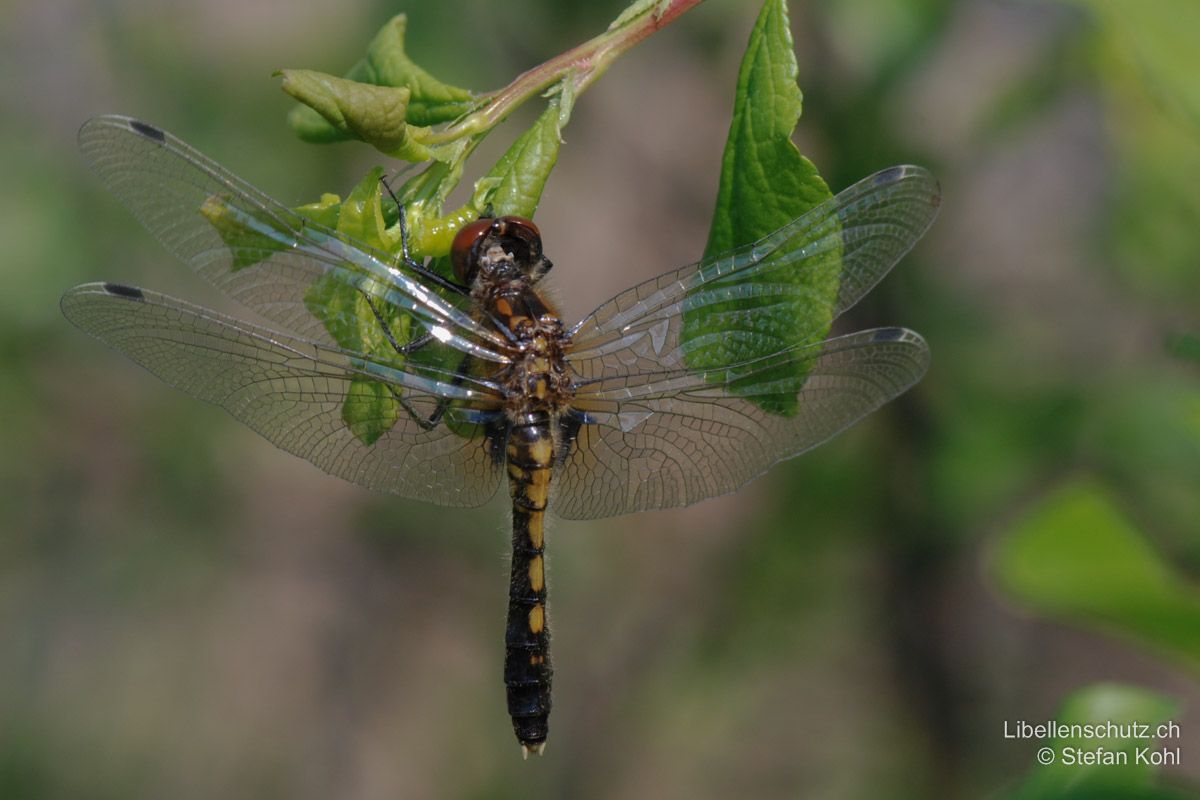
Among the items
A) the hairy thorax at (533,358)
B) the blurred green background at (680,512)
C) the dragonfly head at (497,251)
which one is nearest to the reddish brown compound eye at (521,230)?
the dragonfly head at (497,251)

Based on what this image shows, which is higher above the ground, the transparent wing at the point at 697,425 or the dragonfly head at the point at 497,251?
the dragonfly head at the point at 497,251

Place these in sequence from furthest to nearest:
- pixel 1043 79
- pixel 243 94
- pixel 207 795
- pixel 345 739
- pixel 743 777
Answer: pixel 345 739 < pixel 207 795 < pixel 743 777 < pixel 243 94 < pixel 1043 79

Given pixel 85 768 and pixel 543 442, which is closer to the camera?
pixel 543 442

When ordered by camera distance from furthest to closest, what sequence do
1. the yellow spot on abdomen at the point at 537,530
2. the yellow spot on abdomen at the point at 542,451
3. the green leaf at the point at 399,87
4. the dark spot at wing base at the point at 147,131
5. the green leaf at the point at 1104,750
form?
1. the yellow spot on abdomen at the point at 537,530
2. the yellow spot on abdomen at the point at 542,451
3. the dark spot at wing base at the point at 147,131
4. the green leaf at the point at 399,87
5. the green leaf at the point at 1104,750

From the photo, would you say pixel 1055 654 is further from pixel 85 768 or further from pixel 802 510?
pixel 85 768

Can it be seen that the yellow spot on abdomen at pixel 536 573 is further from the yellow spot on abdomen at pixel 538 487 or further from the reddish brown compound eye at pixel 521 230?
the reddish brown compound eye at pixel 521 230

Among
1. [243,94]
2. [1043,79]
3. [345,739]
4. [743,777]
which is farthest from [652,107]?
[345,739]

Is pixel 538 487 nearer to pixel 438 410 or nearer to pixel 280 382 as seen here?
pixel 438 410
